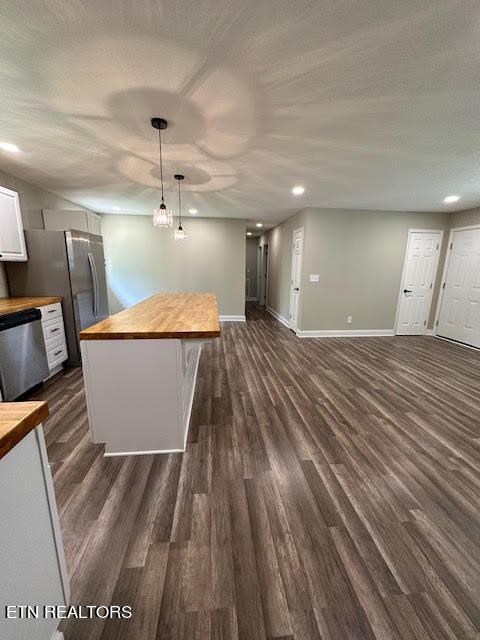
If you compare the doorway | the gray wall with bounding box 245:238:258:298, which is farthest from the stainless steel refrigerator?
the gray wall with bounding box 245:238:258:298

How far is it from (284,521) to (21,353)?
2.88 m

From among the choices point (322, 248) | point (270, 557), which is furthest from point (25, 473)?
point (322, 248)

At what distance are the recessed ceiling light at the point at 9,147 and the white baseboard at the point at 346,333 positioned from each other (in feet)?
15.8

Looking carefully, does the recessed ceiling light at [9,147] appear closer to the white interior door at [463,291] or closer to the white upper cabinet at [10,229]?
the white upper cabinet at [10,229]

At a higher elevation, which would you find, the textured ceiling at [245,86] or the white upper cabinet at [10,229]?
the textured ceiling at [245,86]

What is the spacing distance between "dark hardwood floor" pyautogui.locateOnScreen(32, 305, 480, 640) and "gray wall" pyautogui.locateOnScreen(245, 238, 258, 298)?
7.09 metres

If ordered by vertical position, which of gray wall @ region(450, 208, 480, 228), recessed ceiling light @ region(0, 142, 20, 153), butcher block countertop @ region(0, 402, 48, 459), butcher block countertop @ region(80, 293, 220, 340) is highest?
recessed ceiling light @ region(0, 142, 20, 153)

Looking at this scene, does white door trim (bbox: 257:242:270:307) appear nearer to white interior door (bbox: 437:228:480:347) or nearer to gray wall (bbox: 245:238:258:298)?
gray wall (bbox: 245:238:258:298)

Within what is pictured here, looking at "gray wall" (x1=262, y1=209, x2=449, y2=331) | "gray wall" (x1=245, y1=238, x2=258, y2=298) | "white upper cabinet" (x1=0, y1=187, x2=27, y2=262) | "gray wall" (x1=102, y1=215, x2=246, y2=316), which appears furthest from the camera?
"gray wall" (x1=245, y1=238, x2=258, y2=298)

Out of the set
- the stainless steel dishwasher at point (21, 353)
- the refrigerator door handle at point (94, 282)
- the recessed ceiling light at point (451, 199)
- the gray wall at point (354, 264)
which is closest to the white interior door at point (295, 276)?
the gray wall at point (354, 264)

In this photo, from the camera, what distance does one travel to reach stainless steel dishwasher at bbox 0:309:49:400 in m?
2.39

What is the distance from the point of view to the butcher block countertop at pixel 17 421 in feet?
2.23

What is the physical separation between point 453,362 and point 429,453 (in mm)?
2733

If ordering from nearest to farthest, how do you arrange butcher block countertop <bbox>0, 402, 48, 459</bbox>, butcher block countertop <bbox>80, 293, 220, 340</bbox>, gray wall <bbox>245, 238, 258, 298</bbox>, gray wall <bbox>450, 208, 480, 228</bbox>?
1. butcher block countertop <bbox>0, 402, 48, 459</bbox>
2. butcher block countertop <bbox>80, 293, 220, 340</bbox>
3. gray wall <bbox>450, 208, 480, 228</bbox>
4. gray wall <bbox>245, 238, 258, 298</bbox>
